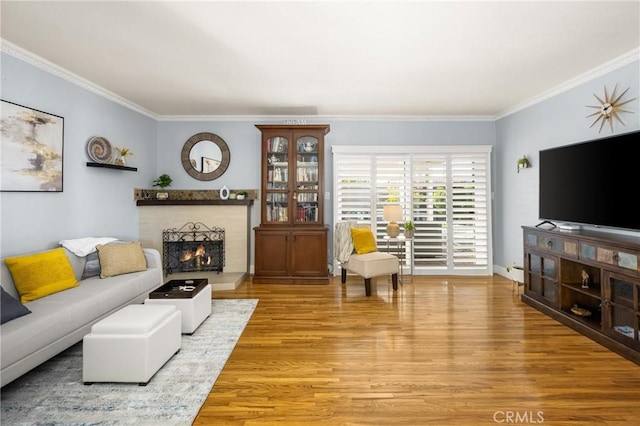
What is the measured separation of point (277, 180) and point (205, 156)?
4.68 feet

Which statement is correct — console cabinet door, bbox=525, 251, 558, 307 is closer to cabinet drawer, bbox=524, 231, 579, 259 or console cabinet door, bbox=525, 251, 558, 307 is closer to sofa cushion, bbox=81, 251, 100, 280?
cabinet drawer, bbox=524, 231, 579, 259

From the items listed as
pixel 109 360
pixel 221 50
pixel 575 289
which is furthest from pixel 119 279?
pixel 575 289

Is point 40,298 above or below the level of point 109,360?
above

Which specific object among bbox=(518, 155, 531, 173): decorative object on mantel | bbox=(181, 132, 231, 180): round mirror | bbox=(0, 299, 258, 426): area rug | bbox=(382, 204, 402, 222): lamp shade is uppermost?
bbox=(181, 132, 231, 180): round mirror

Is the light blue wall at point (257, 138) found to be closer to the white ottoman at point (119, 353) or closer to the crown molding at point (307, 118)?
the crown molding at point (307, 118)

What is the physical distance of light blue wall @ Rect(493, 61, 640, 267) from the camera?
331cm

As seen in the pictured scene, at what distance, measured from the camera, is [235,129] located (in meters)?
5.52

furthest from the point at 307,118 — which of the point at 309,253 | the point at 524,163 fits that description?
the point at 524,163

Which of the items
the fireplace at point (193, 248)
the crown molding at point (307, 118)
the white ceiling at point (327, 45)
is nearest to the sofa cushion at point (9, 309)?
the white ceiling at point (327, 45)

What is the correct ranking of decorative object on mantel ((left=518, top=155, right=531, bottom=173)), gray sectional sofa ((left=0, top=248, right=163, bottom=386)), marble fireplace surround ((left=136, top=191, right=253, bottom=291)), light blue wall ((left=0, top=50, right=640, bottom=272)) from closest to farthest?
gray sectional sofa ((left=0, top=248, right=163, bottom=386)), light blue wall ((left=0, top=50, right=640, bottom=272)), decorative object on mantel ((left=518, top=155, right=531, bottom=173)), marble fireplace surround ((left=136, top=191, right=253, bottom=291))

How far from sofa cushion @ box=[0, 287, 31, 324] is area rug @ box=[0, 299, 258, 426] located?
19.1 inches

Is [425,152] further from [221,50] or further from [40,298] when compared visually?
[40,298]

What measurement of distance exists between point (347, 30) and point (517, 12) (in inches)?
51.7

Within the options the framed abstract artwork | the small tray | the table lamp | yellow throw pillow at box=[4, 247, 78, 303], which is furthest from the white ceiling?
the small tray
